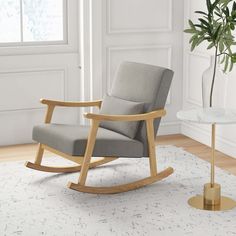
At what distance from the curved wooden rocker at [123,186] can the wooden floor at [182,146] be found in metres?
0.62

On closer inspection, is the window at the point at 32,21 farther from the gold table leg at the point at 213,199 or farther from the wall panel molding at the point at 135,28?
the gold table leg at the point at 213,199

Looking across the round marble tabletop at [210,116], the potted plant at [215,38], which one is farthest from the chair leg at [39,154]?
the potted plant at [215,38]

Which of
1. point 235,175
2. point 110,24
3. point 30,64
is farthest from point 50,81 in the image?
point 235,175

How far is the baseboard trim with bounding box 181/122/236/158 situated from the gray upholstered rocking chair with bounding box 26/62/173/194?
0.86 metres

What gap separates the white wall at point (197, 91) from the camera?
16.2ft

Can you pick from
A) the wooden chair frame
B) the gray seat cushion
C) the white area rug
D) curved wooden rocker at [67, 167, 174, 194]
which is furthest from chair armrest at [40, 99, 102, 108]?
curved wooden rocker at [67, 167, 174, 194]

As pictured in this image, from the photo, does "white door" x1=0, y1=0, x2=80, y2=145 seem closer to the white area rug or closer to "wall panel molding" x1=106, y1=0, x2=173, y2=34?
"wall panel molding" x1=106, y1=0, x2=173, y2=34

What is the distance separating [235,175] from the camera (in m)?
4.45

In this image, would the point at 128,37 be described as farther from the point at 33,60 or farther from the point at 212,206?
the point at 212,206

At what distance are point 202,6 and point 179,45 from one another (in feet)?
1.66

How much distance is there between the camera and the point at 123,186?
4039mm

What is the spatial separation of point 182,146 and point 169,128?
1.52ft

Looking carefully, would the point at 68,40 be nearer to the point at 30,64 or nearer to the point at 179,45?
the point at 30,64

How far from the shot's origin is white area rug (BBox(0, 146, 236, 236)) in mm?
3443
